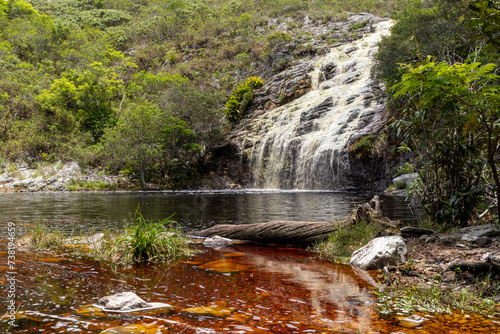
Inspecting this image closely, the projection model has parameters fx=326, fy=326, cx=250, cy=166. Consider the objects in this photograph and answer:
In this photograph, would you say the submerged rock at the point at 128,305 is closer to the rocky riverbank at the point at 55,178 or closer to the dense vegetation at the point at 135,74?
the dense vegetation at the point at 135,74

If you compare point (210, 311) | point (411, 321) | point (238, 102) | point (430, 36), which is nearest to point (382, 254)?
point (411, 321)

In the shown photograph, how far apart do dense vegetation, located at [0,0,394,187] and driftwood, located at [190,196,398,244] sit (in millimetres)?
22256

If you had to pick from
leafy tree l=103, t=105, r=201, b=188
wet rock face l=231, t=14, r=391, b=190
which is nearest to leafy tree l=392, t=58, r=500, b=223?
wet rock face l=231, t=14, r=391, b=190

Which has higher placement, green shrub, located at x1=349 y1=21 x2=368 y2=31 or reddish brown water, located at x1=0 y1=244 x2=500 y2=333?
green shrub, located at x1=349 y1=21 x2=368 y2=31

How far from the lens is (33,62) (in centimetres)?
4653

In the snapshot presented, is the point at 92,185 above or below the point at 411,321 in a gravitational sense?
below

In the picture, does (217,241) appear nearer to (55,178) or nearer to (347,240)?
(347,240)

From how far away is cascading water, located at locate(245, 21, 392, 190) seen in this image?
939 inches

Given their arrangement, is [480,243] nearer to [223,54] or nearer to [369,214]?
[369,214]

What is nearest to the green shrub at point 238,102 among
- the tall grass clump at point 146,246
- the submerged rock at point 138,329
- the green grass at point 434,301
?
the tall grass clump at point 146,246

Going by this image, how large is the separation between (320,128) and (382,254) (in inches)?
883

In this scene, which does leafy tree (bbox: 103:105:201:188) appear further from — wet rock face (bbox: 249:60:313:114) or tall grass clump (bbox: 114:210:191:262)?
tall grass clump (bbox: 114:210:191:262)

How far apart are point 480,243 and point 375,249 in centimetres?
150

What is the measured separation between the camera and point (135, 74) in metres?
44.2
